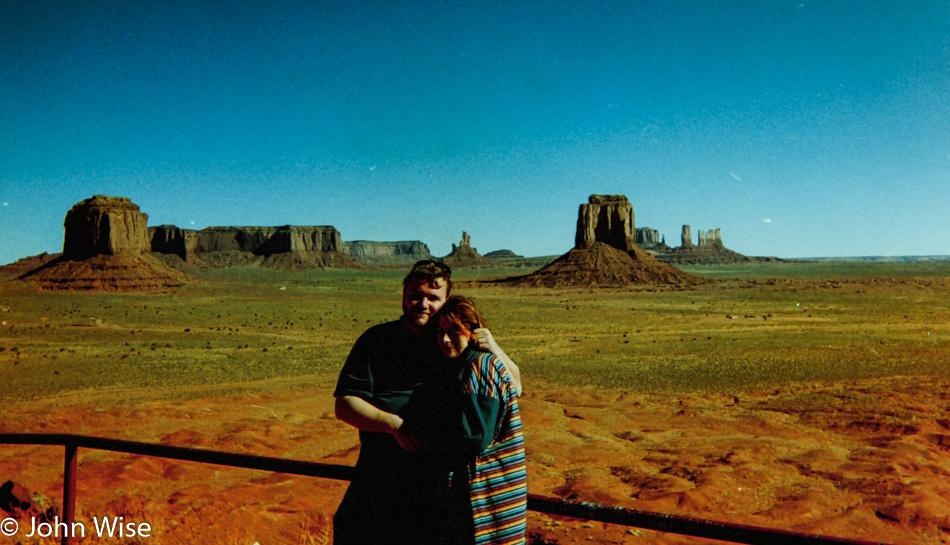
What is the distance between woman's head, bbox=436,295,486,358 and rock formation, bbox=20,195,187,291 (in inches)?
2340

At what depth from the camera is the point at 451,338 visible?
2.26 metres

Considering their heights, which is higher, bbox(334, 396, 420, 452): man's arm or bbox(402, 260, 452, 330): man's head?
bbox(402, 260, 452, 330): man's head

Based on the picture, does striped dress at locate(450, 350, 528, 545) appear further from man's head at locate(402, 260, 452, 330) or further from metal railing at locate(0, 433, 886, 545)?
man's head at locate(402, 260, 452, 330)

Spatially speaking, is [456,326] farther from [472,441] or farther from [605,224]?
[605,224]

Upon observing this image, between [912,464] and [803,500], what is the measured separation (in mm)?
2297

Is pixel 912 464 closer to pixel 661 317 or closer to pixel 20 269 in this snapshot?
pixel 661 317

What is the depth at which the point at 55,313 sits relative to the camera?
1291 inches

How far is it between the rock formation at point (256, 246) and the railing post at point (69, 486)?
136023 mm


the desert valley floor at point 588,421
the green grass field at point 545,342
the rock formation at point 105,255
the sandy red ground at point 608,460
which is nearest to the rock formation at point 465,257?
the rock formation at point 105,255

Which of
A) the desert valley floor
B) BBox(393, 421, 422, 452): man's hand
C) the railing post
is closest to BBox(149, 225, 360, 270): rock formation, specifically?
the desert valley floor

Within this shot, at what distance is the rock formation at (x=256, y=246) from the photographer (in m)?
142

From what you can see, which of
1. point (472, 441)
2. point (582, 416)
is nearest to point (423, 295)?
point (472, 441)

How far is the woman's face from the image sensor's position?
2.25m

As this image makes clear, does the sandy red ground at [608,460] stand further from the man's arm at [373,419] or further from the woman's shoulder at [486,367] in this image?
the woman's shoulder at [486,367]
